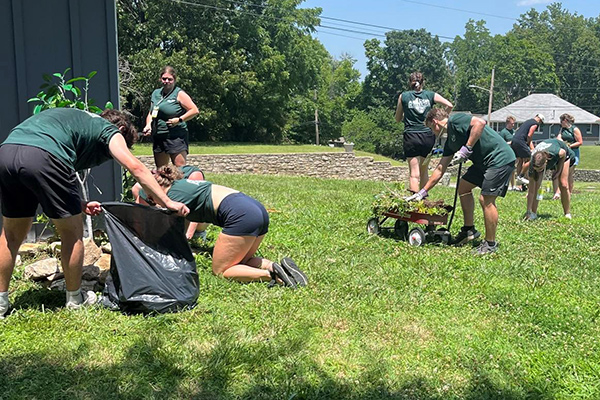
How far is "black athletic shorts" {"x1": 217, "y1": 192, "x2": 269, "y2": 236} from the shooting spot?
14.3 ft

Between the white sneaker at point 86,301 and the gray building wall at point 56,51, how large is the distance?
1.64 m

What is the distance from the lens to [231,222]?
4.39 metres

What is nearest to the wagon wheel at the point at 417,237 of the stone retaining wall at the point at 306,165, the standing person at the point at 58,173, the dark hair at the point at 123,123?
the standing person at the point at 58,173

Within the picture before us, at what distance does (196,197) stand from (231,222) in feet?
1.13

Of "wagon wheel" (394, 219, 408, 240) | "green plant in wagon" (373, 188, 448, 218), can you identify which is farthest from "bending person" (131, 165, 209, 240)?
"wagon wheel" (394, 219, 408, 240)

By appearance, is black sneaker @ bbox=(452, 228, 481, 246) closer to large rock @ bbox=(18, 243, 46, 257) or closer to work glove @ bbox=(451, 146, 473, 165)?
work glove @ bbox=(451, 146, 473, 165)

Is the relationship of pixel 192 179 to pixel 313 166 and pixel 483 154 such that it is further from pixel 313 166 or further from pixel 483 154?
pixel 313 166

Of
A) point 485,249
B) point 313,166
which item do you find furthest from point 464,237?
point 313,166

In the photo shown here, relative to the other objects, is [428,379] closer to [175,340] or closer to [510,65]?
[175,340]

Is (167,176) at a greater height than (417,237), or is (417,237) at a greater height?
(167,176)

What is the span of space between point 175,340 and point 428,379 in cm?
148

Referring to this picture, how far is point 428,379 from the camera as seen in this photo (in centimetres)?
301

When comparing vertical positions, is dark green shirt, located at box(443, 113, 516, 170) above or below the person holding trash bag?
above

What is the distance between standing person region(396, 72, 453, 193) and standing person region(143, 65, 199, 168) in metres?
2.77
